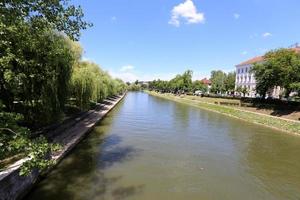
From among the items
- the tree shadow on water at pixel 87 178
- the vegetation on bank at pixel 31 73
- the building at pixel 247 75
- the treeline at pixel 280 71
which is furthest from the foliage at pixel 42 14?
the building at pixel 247 75

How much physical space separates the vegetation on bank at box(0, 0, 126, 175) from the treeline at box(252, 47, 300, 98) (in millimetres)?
28541

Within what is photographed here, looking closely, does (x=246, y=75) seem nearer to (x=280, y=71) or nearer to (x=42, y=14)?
(x=280, y=71)

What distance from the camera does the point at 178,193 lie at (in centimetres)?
967

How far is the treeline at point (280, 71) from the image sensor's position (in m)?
35.5

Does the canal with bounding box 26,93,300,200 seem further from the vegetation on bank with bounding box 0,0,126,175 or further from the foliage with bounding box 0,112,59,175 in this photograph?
the foliage with bounding box 0,112,59,175

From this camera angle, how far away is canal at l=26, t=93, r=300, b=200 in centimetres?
960

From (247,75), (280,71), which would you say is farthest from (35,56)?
(247,75)

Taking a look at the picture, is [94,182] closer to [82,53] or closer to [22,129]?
[22,129]

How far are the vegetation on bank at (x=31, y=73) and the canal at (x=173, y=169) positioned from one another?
1.72 m

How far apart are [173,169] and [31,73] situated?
757 centimetres

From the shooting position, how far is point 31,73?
11852 mm

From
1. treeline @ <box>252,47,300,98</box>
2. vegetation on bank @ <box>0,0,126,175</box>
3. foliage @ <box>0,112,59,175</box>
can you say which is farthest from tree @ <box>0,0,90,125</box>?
treeline @ <box>252,47,300,98</box>

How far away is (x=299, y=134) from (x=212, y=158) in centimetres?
1318

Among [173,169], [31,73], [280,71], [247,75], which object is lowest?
[173,169]
